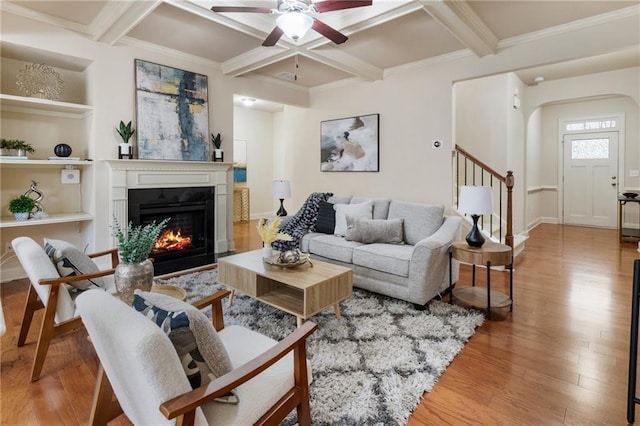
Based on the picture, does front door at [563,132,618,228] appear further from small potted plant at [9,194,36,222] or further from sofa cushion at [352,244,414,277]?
small potted plant at [9,194,36,222]

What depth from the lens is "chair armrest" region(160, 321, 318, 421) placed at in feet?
3.07

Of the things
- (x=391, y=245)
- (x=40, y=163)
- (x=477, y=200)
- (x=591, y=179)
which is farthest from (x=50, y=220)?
(x=591, y=179)

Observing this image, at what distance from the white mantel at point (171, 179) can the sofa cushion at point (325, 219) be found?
59.4 inches

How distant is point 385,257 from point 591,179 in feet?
23.0

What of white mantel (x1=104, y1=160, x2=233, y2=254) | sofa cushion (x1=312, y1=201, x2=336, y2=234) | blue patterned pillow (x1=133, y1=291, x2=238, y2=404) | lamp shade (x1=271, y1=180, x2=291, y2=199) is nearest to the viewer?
blue patterned pillow (x1=133, y1=291, x2=238, y2=404)

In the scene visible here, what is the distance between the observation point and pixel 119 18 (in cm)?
323

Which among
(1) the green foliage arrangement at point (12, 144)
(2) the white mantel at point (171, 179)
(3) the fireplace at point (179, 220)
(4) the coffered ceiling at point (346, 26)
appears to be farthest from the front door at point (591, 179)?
(1) the green foliage arrangement at point (12, 144)

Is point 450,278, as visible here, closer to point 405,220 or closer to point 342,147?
point 405,220

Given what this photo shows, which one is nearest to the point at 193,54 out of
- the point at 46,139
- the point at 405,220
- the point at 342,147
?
the point at 46,139

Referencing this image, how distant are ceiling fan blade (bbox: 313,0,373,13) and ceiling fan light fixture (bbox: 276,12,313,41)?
12 cm

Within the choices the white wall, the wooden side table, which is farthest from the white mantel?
the white wall

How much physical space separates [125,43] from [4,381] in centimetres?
360

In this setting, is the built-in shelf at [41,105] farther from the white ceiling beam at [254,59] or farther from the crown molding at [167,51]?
the white ceiling beam at [254,59]

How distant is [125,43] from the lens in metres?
3.97
